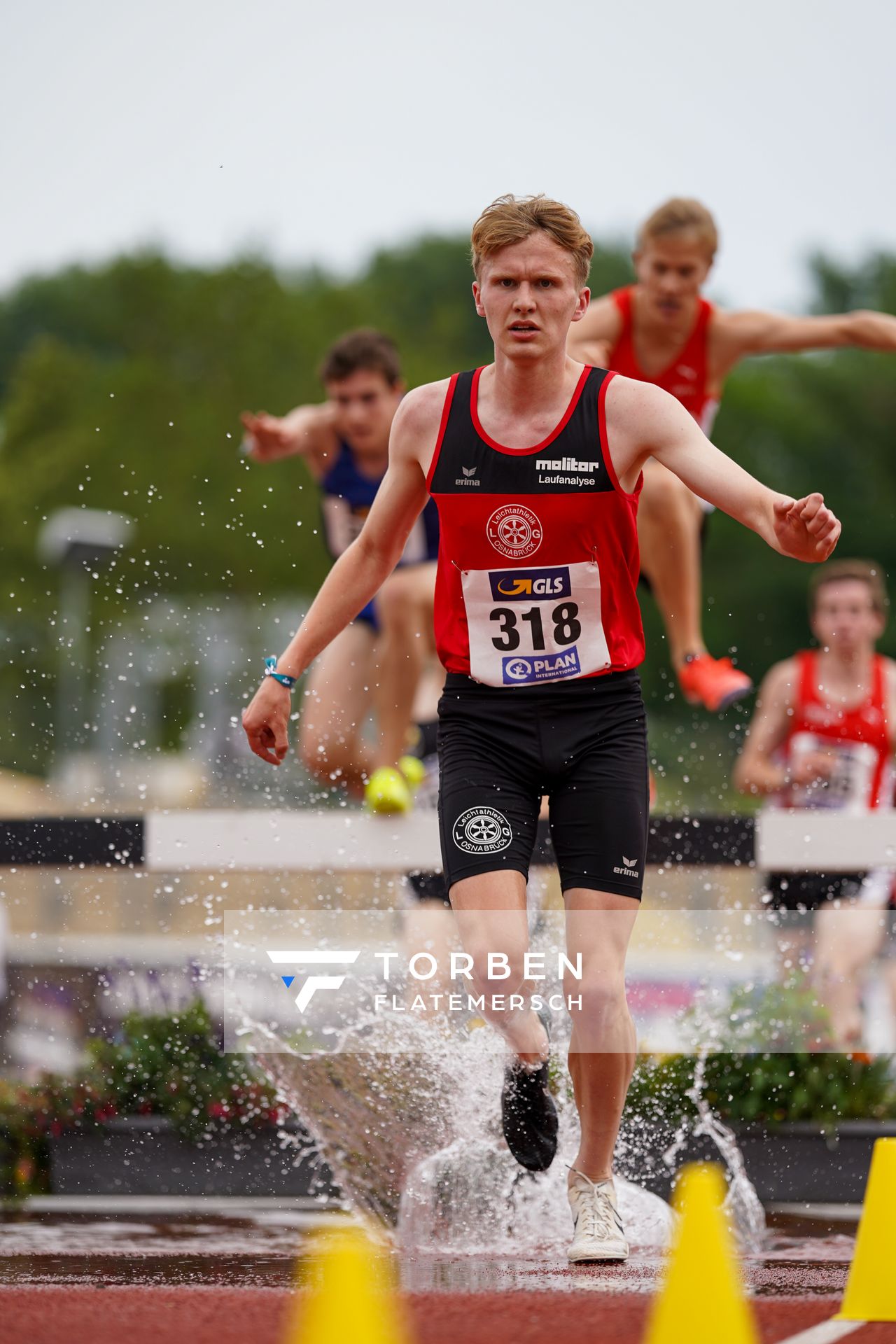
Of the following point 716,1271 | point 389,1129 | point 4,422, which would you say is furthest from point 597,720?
point 4,422

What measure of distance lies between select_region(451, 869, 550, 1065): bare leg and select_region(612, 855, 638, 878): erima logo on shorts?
0.79ft

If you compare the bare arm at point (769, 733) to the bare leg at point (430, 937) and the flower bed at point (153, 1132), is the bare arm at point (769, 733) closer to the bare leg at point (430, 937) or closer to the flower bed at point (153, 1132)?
the bare leg at point (430, 937)

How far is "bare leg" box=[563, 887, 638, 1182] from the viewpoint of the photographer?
419 cm

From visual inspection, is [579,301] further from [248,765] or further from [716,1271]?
[248,765]

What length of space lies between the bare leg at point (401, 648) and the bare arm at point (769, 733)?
5.03ft

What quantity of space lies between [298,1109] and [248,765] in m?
2.30

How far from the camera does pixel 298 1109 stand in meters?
5.96

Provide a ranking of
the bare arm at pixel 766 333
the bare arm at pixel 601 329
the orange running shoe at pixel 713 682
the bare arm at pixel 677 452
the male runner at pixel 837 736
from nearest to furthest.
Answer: the bare arm at pixel 677 452 → the orange running shoe at pixel 713 682 → the bare arm at pixel 601 329 → the bare arm at pixel 766 333 → the male runner at pixel 837 736

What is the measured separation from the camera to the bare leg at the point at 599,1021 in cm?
419

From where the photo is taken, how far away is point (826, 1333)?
137 inches

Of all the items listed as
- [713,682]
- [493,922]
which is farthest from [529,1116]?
[713,682]

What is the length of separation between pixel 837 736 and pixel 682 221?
2.31m

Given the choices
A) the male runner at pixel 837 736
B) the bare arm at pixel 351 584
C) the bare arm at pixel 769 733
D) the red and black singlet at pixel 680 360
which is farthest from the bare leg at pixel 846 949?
the bare arm at pixel 351 584

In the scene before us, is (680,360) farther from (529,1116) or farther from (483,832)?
(529,1116)
